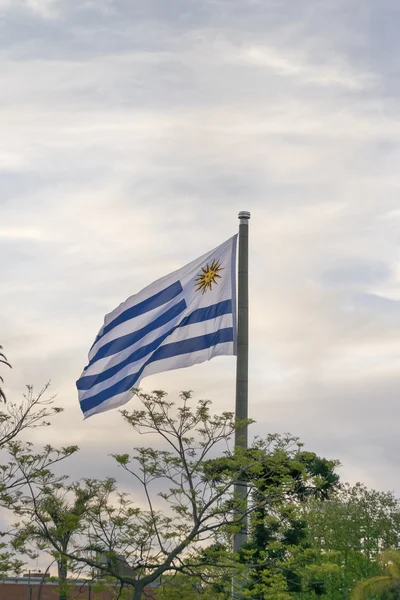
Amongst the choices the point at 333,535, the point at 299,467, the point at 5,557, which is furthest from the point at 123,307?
the point at 333,535

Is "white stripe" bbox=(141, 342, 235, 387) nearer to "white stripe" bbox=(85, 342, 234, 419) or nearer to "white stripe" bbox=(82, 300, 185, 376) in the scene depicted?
"white stripe" bbox=(85, 342, 234, 419)

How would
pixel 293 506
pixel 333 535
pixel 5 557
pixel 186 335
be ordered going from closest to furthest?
pixel 186 335
pixel 293 506
pixel 5 557
pixel 333 535

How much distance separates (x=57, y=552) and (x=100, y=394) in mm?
4307

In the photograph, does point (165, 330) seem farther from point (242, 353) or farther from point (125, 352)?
point (242, 353)

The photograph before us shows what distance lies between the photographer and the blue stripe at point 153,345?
81.3ft

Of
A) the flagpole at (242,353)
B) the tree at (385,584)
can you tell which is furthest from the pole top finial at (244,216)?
the tree at (385,584)

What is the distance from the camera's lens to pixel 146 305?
2728 centimetres

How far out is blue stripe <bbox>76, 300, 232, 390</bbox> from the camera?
24.8m

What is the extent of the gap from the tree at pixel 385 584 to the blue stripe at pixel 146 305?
1531 centimetres

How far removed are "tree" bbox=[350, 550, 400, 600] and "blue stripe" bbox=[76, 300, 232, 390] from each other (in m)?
14.9

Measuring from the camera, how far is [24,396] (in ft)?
112

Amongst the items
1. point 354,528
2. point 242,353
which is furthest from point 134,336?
point 354,528

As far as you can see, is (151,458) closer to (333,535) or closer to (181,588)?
(181,588)

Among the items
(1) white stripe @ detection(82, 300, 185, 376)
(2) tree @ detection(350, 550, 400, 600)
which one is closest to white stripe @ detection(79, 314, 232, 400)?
(1) white stripe @ detection(82, 300, 185, 376)
